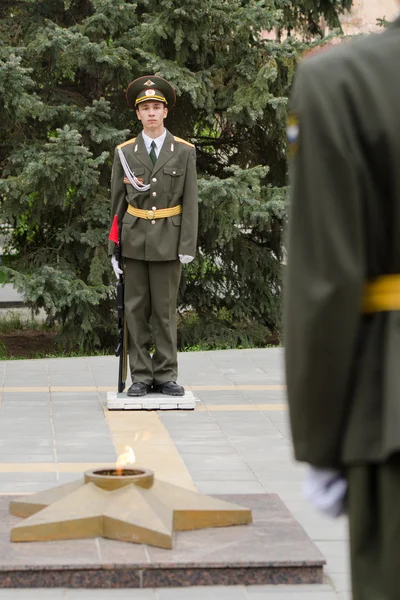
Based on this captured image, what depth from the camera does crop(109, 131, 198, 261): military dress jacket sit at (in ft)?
26.6

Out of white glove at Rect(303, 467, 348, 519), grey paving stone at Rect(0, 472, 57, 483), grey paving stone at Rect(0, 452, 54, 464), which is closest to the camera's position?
white glove at Rect(303, 467, 348, 519)

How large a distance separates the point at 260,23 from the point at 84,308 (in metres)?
3.28

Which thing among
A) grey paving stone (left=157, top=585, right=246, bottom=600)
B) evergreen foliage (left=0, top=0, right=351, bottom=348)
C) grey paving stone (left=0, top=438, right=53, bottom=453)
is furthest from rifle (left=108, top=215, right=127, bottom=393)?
grey paving stone (left=157, top=585, right=246, bottom=600)

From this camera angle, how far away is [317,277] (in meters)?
1.97

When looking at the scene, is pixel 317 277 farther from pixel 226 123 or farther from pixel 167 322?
pixel 226 123

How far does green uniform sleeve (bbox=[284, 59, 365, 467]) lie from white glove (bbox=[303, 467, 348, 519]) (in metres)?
0.07

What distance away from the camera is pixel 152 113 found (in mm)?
8141

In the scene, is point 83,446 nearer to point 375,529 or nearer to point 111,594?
point 111,594

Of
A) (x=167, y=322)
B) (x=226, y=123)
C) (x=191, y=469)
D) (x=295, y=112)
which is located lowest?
(x=191, y=469)

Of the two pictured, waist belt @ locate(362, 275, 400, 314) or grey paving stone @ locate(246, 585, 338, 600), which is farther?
grey paving stone @ locate(246, 585, 338, 600)

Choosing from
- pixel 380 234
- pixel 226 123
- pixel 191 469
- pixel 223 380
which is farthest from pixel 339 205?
pixel 226 123

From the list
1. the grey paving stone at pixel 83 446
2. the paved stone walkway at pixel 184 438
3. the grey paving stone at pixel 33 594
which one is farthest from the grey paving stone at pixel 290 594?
the grey paving stone at pixel 83 446

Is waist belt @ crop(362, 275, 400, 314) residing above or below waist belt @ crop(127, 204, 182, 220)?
below

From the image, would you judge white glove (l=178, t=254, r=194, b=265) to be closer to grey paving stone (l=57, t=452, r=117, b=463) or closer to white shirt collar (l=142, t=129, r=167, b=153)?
white shirt collar (l=142, t=129, r=167, b=153)
